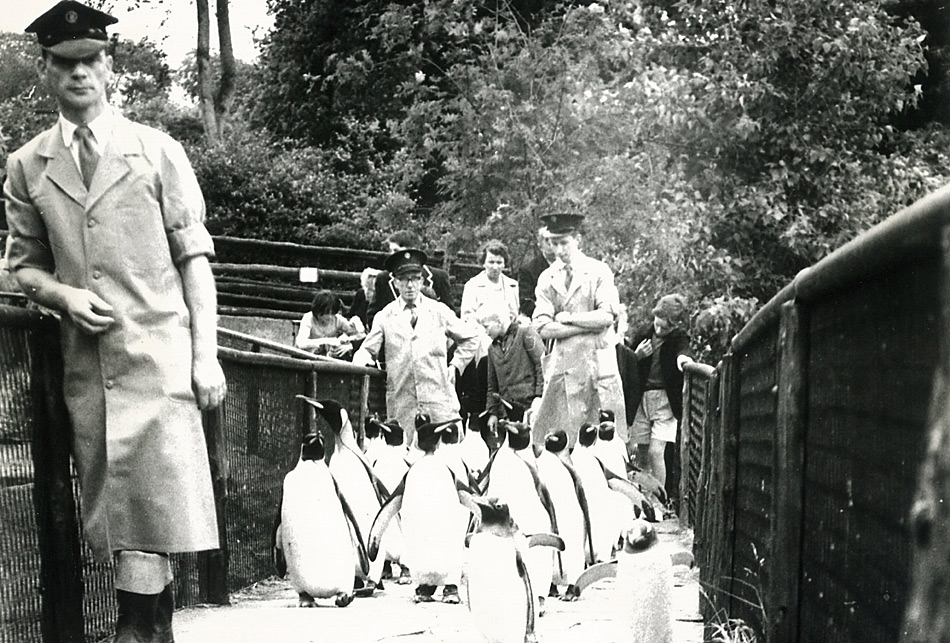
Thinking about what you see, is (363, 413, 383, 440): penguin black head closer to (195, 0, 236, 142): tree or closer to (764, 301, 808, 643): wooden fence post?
(764, 301, 808, 643): wooden fence post

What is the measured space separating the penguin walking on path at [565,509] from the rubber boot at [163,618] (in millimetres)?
2932

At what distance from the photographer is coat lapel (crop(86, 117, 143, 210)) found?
398 centimetres

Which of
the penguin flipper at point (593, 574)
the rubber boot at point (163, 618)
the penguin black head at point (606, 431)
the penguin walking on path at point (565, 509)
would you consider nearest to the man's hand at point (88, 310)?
the rubber boot at point (163, 618)

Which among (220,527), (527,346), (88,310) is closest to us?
(88,310)

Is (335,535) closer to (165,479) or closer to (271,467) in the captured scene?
(271,467)

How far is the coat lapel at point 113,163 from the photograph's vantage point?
398 centimetres

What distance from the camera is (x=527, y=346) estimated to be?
10.5m

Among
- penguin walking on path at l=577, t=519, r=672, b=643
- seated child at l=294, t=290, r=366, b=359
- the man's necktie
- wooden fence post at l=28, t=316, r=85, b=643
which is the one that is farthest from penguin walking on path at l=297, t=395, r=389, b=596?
seated child at l=294, t=290, r=366, b=359

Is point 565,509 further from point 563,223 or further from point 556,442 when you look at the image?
point 563,223

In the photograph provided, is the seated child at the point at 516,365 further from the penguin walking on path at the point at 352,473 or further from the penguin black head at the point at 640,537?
the penguin black head at the point at 640,537

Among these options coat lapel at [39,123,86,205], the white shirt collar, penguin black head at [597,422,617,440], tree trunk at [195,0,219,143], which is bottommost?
penguin black head at [597,422,617,440]

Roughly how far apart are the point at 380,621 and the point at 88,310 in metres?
2.45

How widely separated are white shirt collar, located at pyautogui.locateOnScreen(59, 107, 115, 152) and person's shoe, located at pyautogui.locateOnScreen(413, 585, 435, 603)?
3.34 m

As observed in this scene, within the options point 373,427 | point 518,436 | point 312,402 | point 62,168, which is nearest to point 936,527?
point 62,168
